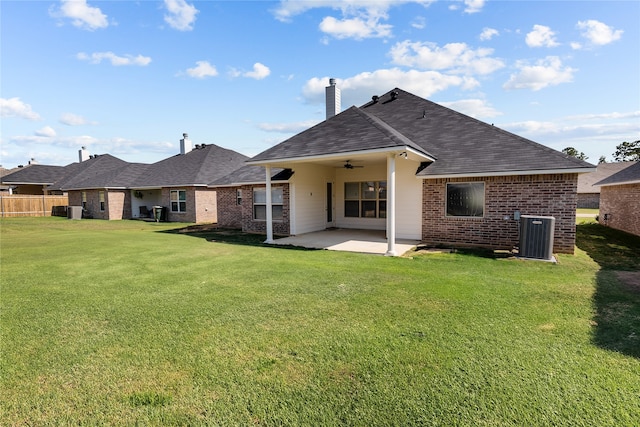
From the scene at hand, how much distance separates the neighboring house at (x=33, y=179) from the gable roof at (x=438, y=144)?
3485cm

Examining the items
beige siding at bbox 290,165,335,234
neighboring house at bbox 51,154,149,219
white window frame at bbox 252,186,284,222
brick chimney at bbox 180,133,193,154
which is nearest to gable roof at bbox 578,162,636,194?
beige siding at bbox 290,165,335,234

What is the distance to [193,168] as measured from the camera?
23.8m

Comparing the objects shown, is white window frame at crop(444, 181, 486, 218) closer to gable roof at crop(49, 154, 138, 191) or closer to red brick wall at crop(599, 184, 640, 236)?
red brick wall at crop(599, 184, 640, 236)

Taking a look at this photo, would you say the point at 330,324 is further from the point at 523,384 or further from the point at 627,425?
the point at 627,425

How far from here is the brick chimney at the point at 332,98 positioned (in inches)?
607

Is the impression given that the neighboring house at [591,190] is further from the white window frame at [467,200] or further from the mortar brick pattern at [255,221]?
the mortar brick pattern at [255,221]

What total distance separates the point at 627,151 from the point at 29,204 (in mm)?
91686

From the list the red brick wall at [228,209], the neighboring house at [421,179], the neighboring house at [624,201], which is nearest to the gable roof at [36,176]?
the red brick wall at [228,209]

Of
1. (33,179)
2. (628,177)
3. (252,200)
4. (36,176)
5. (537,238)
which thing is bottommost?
(537,238)

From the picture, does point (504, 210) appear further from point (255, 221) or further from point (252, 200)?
point (252, 200)

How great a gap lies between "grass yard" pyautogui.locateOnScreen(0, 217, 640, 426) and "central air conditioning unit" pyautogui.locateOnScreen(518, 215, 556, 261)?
1181 millimetres

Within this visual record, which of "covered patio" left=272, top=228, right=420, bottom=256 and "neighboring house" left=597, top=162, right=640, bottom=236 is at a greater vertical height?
"neighboring house" left=597, top=162, right=640, bottom=236

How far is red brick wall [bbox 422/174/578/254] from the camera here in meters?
9.41

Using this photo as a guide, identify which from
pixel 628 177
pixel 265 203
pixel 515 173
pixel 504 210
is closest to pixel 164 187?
pixel 265 203
